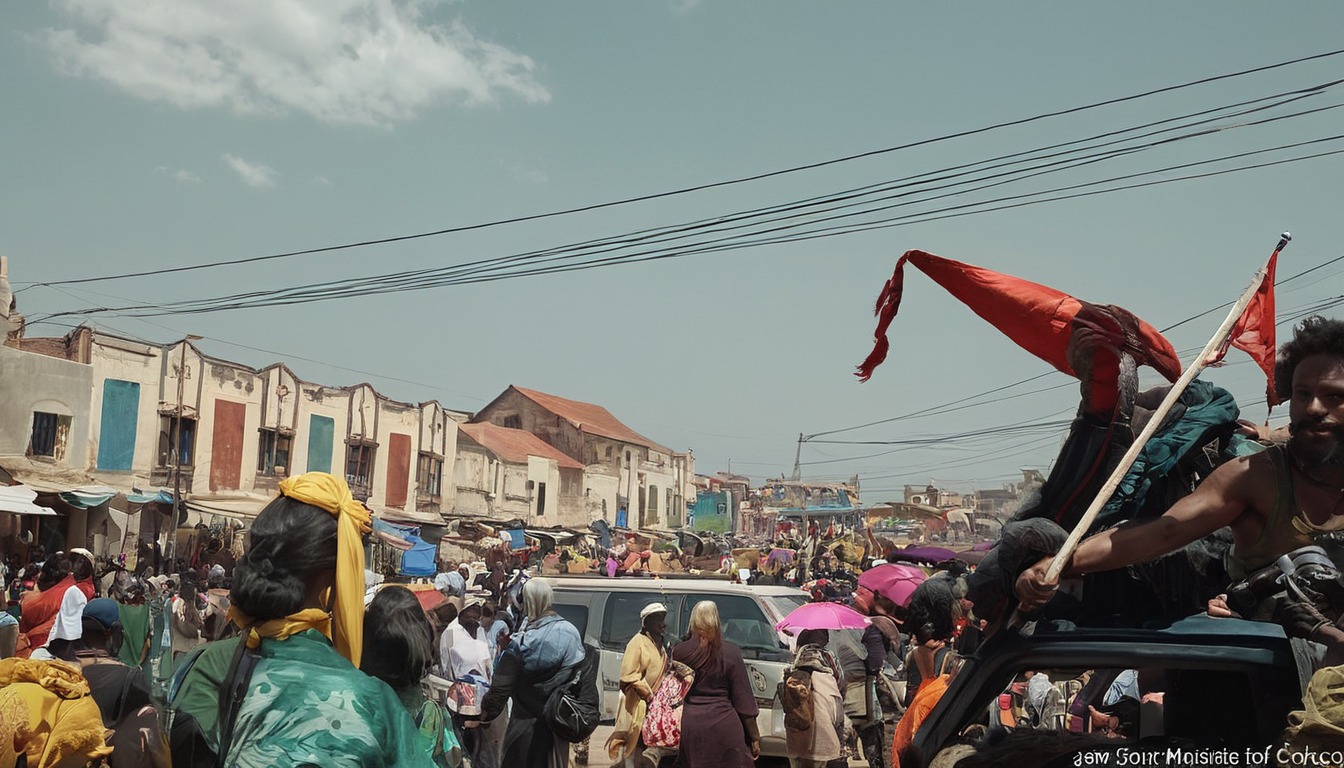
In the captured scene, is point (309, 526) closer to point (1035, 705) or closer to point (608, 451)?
point (1035, 705)

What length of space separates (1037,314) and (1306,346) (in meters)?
0.75

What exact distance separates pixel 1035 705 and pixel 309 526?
305 cm

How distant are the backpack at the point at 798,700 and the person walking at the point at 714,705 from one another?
466mm

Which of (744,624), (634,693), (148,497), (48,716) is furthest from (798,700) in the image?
(148,497)

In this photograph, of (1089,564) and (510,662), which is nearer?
(1089,564)

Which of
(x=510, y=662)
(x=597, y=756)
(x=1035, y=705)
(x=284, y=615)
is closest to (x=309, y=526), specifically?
(x=284, y=615)

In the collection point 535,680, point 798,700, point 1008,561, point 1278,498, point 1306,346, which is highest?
point 1306,346

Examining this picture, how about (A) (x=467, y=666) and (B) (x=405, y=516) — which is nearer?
(A) (x=467, y=666)

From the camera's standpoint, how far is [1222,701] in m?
2.97

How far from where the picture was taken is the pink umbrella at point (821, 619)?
10.3 m

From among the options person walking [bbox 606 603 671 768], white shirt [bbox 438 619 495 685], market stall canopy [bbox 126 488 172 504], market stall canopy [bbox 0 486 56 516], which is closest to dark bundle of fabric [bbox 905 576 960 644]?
person walking [bbox 606 603 671 768]

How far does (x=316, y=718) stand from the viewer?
233 centimetres

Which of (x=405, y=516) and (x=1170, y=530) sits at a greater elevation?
(x=405, y=516)

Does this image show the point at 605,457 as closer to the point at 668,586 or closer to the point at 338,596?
the point at 668,586
